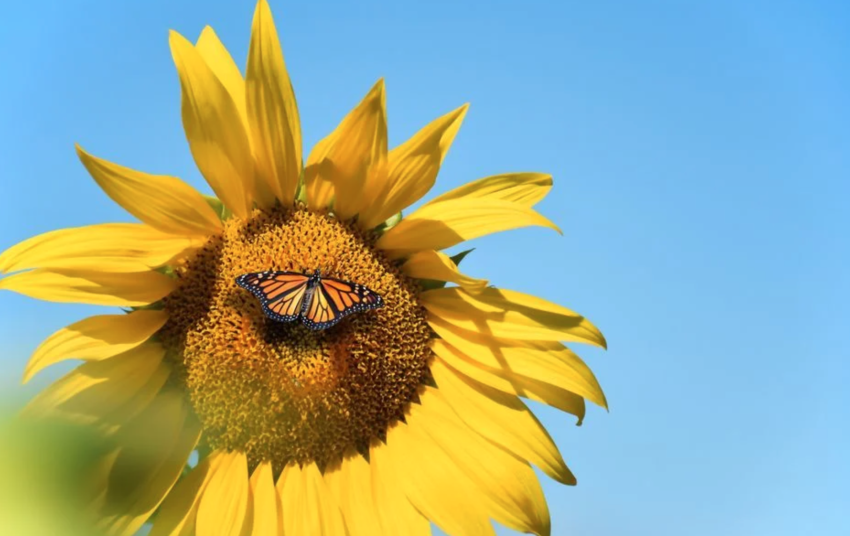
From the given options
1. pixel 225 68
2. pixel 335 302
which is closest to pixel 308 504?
pixel 335 302

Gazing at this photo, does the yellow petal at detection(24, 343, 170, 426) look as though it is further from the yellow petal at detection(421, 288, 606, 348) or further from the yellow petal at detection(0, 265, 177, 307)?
the yellow petal at detection(421, 288, 606, 348)

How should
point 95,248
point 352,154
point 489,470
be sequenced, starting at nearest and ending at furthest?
1. point 95,248
2. point 352,154
3. point 489,470

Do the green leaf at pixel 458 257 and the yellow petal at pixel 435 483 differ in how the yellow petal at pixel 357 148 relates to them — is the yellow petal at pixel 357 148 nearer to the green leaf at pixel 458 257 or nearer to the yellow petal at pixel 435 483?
the green leaf at pixel 458 257

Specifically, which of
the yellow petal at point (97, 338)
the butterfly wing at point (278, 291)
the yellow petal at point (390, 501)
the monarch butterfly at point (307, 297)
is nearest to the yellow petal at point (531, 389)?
→ the yellow petal at point (390, 501)

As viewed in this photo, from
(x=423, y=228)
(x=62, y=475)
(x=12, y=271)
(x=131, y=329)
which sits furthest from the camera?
(x=423, y=228)

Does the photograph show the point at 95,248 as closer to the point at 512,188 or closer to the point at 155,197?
the point at 155,197

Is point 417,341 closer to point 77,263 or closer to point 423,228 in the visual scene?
point 423,228

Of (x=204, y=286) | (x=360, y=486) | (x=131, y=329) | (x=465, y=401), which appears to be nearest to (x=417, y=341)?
(x=465, y=401)
